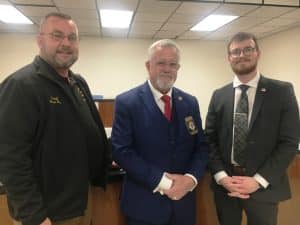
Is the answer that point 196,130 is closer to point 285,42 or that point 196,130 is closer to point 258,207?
point 258,207

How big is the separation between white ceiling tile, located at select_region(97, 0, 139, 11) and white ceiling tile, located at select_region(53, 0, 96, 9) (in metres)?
0.12

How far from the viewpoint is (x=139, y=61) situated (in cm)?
761

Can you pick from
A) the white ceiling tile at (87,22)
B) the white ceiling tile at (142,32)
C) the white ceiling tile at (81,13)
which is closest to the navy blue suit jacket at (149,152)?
the white ceiling tile at (81,13)

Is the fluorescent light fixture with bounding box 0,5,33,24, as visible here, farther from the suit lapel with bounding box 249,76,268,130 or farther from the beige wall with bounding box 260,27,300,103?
the beige wall with bounding box 260,27,300,103

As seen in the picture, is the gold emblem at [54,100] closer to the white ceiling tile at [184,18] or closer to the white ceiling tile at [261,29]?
the white ceiling tile at [184,18]

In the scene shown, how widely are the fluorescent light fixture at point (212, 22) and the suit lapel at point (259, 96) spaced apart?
3.66 meters

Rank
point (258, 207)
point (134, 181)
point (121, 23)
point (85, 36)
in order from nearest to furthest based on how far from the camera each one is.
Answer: point (134, 181), point (258, 207), point (121, 23), point (85, 36)

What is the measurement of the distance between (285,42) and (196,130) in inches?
225

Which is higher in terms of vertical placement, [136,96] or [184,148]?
[136,96]

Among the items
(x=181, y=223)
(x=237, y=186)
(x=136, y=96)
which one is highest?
(x=136, y=96)

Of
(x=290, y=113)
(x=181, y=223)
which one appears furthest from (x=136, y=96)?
(x=290, y=113)

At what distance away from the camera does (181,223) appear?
1614 mm

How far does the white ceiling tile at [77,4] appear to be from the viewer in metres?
4.27

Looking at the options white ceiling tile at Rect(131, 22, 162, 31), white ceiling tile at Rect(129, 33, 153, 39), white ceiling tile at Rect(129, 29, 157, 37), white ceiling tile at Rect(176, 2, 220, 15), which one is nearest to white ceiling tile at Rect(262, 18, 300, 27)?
white ceiling tile at Rect(176, 2, 220, 15)
